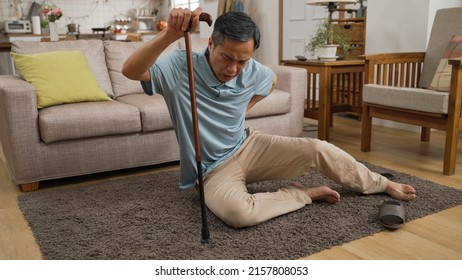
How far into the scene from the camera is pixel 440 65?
2977 mm

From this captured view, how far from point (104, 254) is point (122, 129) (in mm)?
1042

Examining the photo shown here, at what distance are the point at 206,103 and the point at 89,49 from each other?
154cm

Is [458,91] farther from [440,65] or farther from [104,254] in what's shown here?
[104,254]

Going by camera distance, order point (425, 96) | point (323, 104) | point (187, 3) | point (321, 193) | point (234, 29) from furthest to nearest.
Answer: point (187, 3) < point (323, 104) < point (425, 96) < point (321, 193) < point (234, 29)

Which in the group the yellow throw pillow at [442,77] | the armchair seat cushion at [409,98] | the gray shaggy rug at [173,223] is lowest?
the gray shaggy rug at [173,223]

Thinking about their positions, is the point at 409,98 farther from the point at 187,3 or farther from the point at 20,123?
the point at 187,3

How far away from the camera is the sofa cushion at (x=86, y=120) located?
7.80ft

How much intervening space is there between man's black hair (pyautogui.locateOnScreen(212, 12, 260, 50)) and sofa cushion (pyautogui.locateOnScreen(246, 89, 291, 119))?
132 cm

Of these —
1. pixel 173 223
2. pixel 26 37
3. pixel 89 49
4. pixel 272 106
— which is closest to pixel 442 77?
pixel 272 106

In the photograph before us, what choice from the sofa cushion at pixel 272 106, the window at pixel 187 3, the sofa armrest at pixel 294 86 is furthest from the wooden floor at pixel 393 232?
the window at pixel 187 3

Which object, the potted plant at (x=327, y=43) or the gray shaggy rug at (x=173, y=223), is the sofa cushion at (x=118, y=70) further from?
the potted plant at (x=327, y=43)

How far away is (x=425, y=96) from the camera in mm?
2627

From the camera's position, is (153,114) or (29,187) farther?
(153,114)

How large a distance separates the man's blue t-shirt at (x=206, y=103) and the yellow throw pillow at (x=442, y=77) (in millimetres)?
1366
